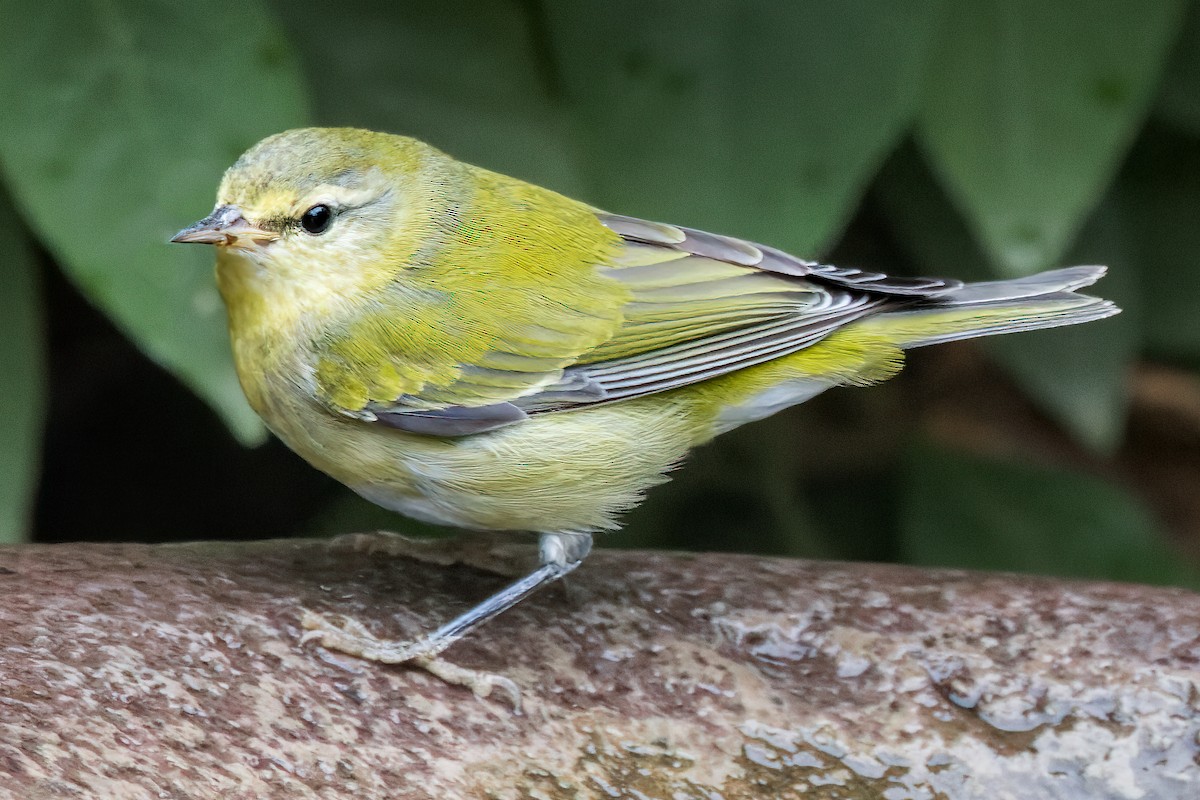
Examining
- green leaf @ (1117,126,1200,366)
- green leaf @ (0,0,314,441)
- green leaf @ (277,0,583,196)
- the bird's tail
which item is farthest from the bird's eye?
green leaf @ (1117,126,1200,366)

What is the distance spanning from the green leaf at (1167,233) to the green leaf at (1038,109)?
42.3 inches

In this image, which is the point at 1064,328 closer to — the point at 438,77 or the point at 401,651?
the point at 438,77

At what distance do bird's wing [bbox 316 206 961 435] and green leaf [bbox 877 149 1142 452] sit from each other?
124 cm

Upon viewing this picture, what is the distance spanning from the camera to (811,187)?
3428 mm

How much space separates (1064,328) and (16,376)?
2920 millimetres

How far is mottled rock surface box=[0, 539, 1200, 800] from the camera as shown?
2234 mm

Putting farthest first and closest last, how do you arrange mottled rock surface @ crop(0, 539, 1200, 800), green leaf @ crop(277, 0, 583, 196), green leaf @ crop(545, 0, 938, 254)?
1. green leaf @ crop(277, 0, 583, 196)
2. green leaf @ crop(545, 0, 938, 254)
3. mottled rock surface @ crop(0, 539, 1200, 800)

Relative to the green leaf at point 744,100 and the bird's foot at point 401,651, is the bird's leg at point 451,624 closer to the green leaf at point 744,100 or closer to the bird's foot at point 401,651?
the bird's foot at point 401,651

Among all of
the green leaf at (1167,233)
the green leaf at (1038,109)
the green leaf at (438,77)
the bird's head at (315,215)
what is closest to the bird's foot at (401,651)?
the bird's head at (315,215)

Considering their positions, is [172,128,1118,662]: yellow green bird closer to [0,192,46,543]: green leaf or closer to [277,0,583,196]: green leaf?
[277,0,583,196]: green leaf

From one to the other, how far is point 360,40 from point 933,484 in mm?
2468

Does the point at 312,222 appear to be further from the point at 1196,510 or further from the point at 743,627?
the point at 1196,510

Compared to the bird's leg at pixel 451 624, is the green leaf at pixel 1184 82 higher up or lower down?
higher up

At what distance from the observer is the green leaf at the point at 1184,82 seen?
429cm
